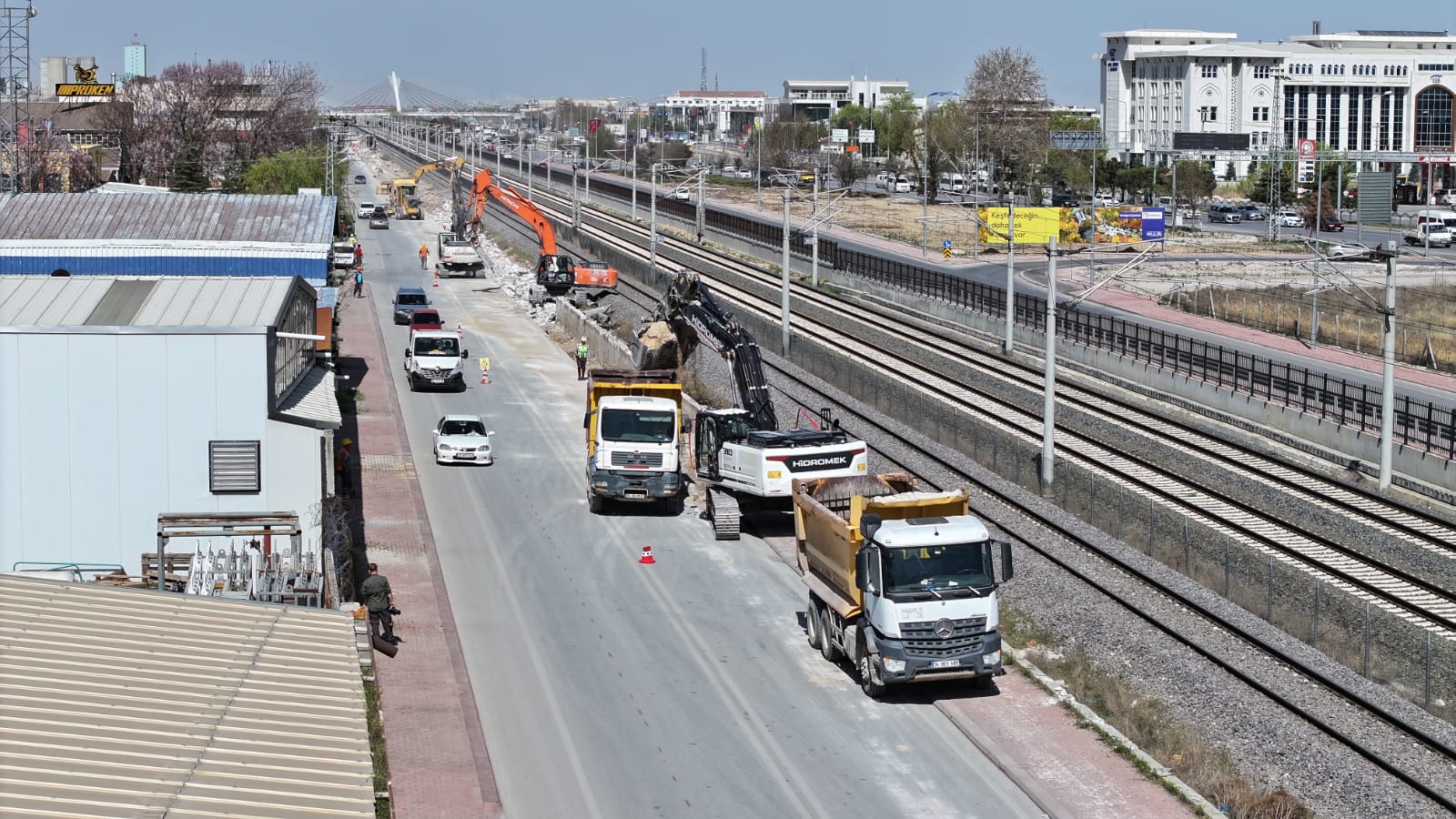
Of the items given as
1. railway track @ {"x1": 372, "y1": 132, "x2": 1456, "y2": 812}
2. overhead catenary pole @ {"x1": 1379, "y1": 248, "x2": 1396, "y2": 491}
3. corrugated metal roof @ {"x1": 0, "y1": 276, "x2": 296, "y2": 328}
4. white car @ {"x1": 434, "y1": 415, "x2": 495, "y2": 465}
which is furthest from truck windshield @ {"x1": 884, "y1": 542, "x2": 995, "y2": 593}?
white car @ {"x1": 434, "y1": 415, "x2": 495, "y2": 465}

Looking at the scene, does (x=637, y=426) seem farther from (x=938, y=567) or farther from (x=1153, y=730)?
(x=1153, y=730)

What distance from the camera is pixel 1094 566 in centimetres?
3017

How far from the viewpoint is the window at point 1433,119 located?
148625 mm

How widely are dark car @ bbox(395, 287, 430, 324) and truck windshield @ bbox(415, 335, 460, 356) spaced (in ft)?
48.9

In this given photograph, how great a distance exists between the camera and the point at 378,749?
64.2 feet

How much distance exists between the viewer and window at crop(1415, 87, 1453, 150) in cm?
14862

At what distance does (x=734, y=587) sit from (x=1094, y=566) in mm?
6685

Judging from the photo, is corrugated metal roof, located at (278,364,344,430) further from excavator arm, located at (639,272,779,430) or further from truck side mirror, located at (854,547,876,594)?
excavator arm, located at (639,272,779,430)

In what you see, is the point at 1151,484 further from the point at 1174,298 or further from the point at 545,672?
the point at 1174,298

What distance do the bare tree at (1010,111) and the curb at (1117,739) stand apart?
112 meters

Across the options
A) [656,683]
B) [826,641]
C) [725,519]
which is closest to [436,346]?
[725,519]

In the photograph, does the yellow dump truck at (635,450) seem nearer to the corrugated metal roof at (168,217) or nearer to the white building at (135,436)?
the white building at (135,436)

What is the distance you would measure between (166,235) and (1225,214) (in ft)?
280

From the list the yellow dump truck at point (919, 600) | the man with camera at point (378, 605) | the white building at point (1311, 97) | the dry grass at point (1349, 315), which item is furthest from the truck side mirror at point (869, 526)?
the white building at point (1311, 97)
